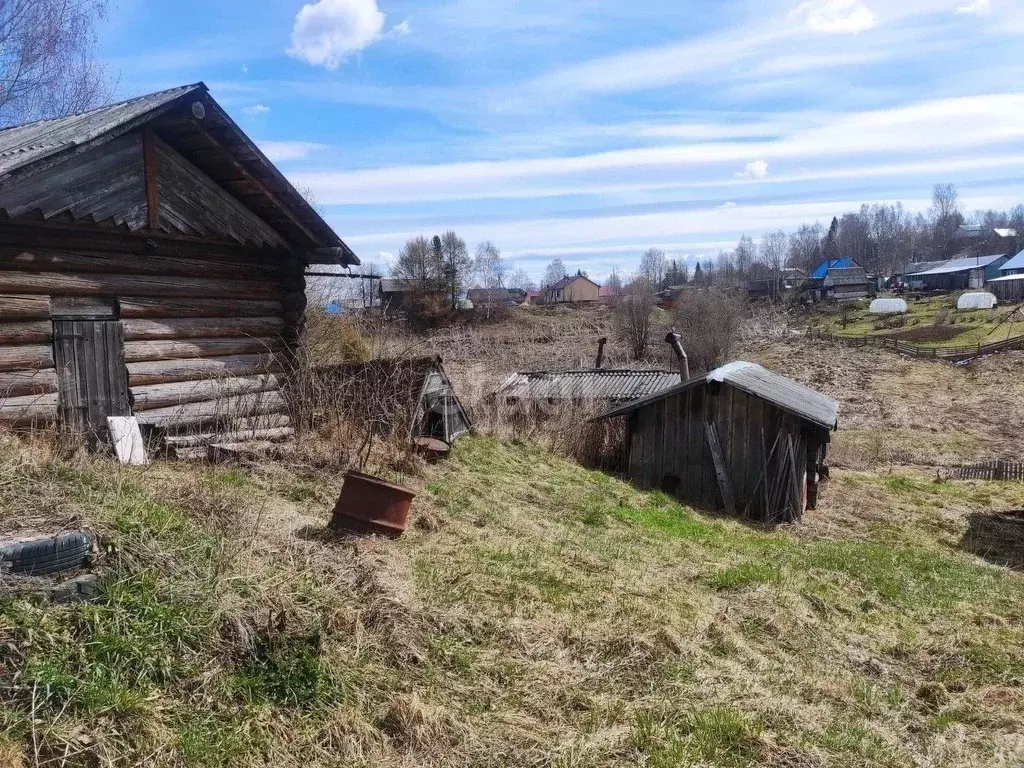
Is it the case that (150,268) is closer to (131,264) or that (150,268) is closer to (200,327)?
(131,264)

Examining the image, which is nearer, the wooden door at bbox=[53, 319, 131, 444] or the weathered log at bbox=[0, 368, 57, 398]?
the weathered log at bbox=[0, 368, 57, 398]

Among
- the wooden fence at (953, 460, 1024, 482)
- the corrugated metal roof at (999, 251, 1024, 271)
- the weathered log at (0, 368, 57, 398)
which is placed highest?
the corrugated metal roof at (999, 251, 1024, 271)

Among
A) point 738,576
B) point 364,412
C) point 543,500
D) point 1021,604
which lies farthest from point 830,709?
point 364,412

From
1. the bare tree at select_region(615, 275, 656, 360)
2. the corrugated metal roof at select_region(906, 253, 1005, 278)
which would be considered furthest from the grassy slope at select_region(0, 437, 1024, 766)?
the corrugated metal roof at select_region(906, 253, 1005, 278)

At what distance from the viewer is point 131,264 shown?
922 cm

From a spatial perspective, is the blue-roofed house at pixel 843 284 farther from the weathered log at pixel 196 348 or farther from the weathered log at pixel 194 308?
the weathered log at pixel 196 348

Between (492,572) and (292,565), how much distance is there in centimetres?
184

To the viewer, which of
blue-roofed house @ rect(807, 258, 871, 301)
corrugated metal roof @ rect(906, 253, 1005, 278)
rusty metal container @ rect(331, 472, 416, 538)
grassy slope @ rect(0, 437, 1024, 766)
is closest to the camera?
grassy slope @ rect(0, 437, 1024, 766)

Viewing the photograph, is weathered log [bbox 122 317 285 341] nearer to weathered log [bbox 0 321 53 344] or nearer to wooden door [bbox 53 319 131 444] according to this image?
wooden door [bbox 53 319 131 444]

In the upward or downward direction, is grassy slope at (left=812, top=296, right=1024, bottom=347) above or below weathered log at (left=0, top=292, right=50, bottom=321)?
below

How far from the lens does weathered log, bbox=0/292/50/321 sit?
8016 millimetres

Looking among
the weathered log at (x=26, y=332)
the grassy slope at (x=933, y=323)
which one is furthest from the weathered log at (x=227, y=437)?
the grassy slope at (x=933, y=323)

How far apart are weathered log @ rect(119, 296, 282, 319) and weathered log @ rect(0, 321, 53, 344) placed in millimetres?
903

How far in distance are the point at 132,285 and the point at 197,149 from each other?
1.95 m
